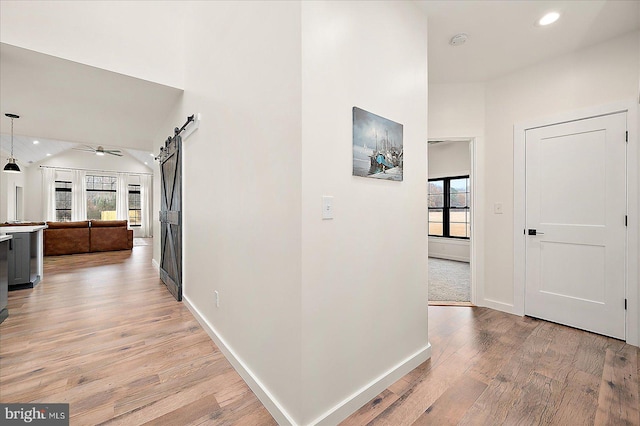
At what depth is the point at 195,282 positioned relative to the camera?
118 inches

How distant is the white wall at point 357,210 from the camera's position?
1384mm

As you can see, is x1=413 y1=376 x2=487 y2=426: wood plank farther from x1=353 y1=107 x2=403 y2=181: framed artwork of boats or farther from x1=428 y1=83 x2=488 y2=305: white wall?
x1=428 y1=83 x2=488 y2=305: white wall

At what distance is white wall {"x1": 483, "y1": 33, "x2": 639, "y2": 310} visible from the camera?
8.16 ft

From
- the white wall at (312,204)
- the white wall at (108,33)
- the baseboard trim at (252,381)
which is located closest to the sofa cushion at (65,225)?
the white wall at (108,33)

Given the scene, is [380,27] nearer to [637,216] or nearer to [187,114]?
[187,114]

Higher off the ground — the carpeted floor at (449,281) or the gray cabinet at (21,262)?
the gray cabinet at (21,262)

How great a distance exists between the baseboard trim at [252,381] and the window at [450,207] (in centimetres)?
603

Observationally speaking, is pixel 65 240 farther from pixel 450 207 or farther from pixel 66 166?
pixel 450 207

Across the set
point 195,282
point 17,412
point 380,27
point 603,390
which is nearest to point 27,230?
point 195,282

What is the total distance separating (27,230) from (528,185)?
6539 mm

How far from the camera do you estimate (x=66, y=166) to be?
10.2m

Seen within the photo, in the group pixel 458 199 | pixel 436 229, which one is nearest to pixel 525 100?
pixel 458 199

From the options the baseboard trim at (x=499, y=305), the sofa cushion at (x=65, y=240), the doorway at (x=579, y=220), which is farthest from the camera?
the sofa cushion at (x=65, y=240)

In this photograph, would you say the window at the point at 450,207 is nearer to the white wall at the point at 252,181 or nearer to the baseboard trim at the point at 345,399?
the baseboard trim at the point at 345,399
